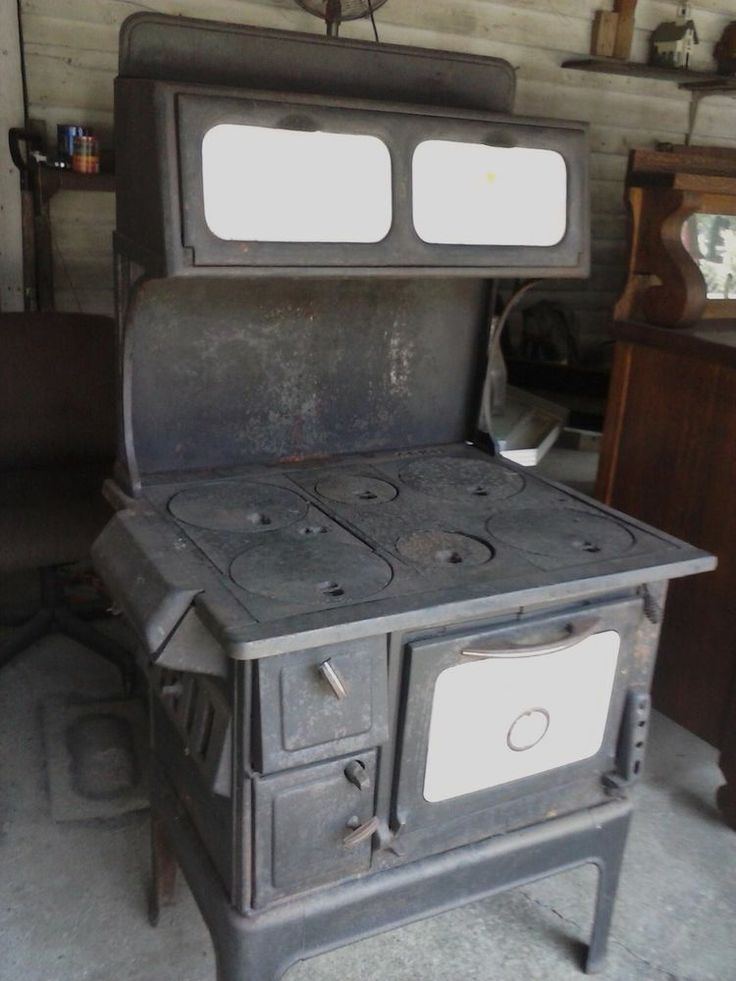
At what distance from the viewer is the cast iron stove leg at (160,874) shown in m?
1.43

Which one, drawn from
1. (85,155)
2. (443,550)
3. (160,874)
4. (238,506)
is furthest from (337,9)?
(160,874)

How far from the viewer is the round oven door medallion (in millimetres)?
1188

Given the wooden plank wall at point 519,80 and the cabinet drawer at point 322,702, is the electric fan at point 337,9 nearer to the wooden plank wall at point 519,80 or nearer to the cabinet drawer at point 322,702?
the wooden plank wall at point 519,80

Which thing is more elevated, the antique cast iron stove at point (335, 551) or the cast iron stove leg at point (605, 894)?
the antique cast iron stove at point (335, 551)

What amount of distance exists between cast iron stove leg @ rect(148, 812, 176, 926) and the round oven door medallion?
1.90ft

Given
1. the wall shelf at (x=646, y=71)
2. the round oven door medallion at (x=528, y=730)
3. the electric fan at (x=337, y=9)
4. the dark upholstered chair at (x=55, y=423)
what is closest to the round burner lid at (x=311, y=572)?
the round oven door medallion at (x=528, y=730)

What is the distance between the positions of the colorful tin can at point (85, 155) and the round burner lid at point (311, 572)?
164 cm

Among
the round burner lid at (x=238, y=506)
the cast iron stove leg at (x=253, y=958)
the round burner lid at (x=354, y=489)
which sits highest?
the round burner lid at (x=238, y=506)

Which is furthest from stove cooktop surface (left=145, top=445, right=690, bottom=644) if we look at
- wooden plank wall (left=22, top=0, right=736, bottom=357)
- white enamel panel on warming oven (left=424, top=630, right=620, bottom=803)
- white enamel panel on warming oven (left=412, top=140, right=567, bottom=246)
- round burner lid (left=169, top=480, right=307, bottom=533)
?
wooden plank wall (left=22, top=0, right=736, bottom=357)

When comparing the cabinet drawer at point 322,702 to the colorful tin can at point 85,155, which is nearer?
the cabinet drawer at point 322,702

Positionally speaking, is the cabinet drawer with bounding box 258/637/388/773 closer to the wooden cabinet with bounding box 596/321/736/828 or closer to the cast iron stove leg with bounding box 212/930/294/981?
the cast iron stove leg with bounding box 212/930/294/981

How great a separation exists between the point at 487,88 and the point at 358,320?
1.32 ft

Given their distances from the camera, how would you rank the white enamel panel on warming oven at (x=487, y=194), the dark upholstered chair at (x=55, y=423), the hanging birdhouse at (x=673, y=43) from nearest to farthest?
the white enamel panel on warming oven at (x=487, y=194) < the dark upholstered chair at (x=55, y=423) < the hanging birdhouse at (x=673, y=43)

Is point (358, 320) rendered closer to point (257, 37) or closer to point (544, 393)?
point (257, 37)
